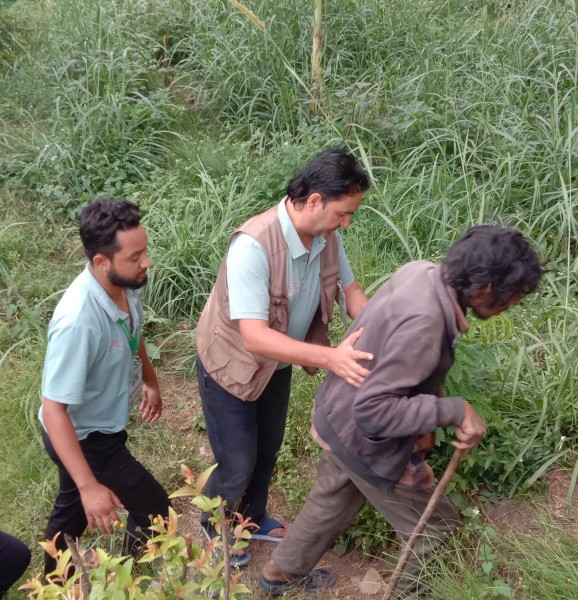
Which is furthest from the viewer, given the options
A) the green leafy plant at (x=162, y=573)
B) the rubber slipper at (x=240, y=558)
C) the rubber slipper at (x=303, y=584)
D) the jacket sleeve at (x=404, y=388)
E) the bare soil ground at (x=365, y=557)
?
the rubber slipper at (x=240, y=558)

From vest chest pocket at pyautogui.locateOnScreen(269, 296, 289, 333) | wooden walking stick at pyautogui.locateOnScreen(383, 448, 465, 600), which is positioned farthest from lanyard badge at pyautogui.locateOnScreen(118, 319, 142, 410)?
wooden walking stick at pyautogui.locateOnScreen(383, 448, 465, 600)

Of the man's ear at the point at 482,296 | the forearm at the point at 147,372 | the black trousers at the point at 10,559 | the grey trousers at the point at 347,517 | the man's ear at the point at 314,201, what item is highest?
the man's ear at the point at 314,201

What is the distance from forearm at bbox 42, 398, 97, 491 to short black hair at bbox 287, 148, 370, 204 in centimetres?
104

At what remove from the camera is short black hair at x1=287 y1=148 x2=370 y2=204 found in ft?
7.86

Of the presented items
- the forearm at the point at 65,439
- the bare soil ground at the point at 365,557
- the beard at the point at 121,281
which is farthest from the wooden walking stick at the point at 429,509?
the beard at the point at 121,281

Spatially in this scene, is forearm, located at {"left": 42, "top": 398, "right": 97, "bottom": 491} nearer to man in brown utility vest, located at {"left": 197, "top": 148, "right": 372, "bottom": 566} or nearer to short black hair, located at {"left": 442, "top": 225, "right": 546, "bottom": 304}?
man in brown utility vest, located at {"left": 197, "top": 148, "right": 372, "bottom": 566}

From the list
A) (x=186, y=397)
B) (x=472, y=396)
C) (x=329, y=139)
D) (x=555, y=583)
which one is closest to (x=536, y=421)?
(x=472, y=396)

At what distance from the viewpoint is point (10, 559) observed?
249 cm

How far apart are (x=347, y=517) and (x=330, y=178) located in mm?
1219

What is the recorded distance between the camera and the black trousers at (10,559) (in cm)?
248

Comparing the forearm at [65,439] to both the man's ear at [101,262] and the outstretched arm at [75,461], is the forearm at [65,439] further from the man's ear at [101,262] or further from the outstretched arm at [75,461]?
the man's ear at [101,262]

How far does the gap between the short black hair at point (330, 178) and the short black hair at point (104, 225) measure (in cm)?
57

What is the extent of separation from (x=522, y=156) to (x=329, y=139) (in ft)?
4.32

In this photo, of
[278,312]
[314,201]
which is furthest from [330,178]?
[278,312]
